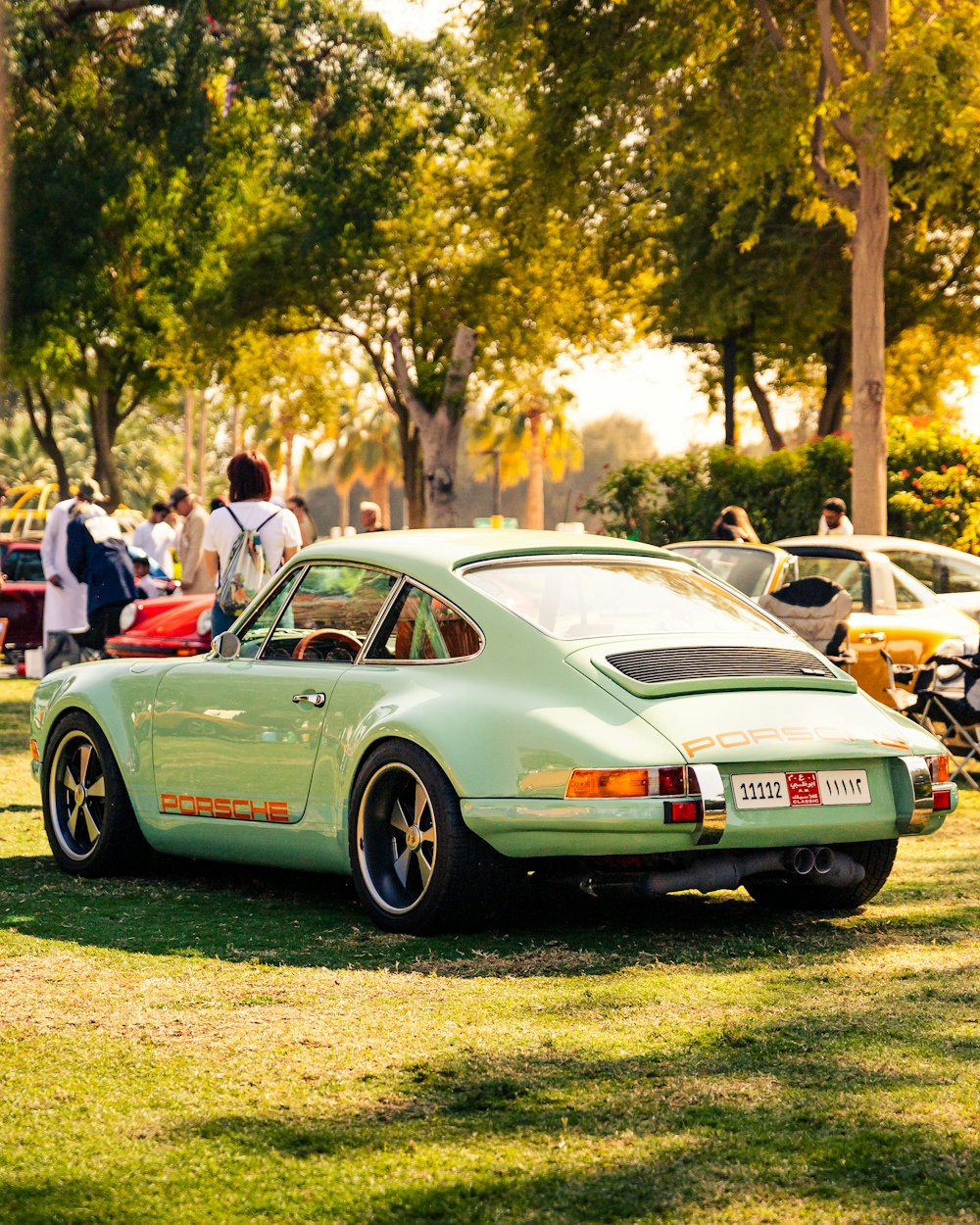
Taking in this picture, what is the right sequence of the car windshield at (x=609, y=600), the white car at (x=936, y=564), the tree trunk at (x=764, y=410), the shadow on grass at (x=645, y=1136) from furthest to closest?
1. the tree trunk at (x=764, y=410)
2. the white car at (x=936, y=564)
3. the car windshield at (x=609, y=600)
4. the shadow on grass at (x=645, y=1136)

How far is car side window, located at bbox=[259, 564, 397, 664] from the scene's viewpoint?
7.44 metres

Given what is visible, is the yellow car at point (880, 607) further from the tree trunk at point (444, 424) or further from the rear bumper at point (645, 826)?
the tree trunk at point (444, 424)

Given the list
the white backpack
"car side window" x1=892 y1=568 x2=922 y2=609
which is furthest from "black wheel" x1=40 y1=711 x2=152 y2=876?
"car side window" x1=892 y1=568 x2=922 y2=609

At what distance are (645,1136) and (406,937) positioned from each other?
258cm

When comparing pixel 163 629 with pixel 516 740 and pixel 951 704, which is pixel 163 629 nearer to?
pixel 951 704

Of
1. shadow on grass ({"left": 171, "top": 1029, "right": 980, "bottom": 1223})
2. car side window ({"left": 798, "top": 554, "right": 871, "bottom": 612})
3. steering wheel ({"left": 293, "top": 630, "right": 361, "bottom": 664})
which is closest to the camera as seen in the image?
shadow on grass ({"left": 171, "top": 1029, "right": 980, "bottom": 1223})

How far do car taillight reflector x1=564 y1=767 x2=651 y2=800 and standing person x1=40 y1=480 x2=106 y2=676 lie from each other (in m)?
9.26

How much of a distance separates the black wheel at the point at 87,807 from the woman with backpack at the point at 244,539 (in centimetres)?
185

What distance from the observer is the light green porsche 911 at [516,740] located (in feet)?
20.7

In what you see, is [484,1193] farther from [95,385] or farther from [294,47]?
[95,385]

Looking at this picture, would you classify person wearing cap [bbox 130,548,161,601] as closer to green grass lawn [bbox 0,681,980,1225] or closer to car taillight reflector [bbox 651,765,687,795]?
green grass lawn [bbox 0,681,980,1225]

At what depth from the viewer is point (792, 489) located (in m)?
26.4

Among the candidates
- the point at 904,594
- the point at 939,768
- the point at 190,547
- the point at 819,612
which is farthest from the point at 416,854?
the point at 190,547

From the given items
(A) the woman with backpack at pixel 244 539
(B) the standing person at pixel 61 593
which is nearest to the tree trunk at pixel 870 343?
(B) the standing person at pixel 61 593
